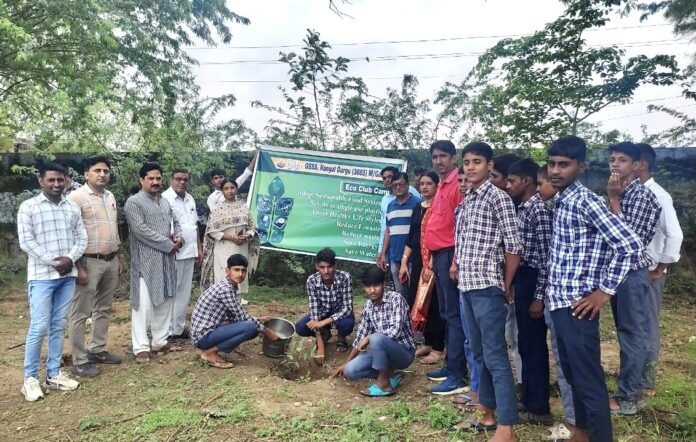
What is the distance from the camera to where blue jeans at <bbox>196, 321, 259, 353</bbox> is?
445cm

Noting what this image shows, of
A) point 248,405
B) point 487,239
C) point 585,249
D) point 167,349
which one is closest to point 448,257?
point 487,239

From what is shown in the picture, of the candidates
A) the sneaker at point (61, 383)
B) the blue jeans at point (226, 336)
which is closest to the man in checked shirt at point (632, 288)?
the blue jeans at point (226, 336)

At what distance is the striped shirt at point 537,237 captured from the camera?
3014 mm

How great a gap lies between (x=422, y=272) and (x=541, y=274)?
61.8 inches

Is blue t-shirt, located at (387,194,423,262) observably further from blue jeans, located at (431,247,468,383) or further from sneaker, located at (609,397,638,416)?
sneaker, located at (609,397,638,416)

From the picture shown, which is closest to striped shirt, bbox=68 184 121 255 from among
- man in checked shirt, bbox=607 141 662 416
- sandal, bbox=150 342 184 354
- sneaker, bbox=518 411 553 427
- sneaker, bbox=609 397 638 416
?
sandal, bbox=150 342 184 354

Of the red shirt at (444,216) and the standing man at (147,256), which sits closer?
the red shirt at (444,216)

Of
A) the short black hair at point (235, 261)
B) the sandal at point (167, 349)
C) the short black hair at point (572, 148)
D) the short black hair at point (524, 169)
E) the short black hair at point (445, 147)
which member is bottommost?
the sandal at point (167, 349)

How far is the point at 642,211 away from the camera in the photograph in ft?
10.9

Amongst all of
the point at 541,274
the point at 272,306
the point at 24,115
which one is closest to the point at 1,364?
the point at 272,306

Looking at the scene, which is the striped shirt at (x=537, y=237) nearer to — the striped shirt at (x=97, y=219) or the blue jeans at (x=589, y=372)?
the blue jeans at (x=589, y=372)

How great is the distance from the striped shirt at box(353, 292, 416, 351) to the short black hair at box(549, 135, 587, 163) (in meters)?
1.86

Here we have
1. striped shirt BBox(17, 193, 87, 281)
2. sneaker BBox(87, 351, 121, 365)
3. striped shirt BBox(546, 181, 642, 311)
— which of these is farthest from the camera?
sneaker BBox(87, 351, 121, 365)

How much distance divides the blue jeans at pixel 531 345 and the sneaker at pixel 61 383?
3575 mm
